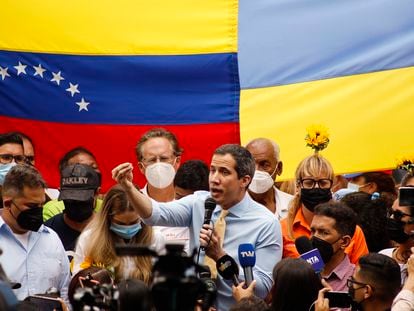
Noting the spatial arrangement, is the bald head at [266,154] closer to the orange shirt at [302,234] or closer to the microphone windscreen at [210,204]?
the orange shirt at [302,234]

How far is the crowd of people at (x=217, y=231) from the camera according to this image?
24.2ft

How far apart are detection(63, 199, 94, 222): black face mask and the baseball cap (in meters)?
0.04

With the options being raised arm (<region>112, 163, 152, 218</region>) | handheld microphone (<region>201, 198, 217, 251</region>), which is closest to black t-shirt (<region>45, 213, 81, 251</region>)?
raised arm (<region>112, 163, 152, 218</region>)

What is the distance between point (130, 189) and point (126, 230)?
0.74 meters

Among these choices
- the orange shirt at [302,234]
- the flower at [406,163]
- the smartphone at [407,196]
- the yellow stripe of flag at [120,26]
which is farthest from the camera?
the yellow stripe of flag at [120,26]

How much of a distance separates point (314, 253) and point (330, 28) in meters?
3.24

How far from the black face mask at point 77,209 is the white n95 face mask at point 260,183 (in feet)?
4.24

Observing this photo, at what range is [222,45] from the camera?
10.6 m

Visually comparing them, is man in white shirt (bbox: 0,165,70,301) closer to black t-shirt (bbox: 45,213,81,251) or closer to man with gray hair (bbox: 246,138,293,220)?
black t-shirt (bbox: 45,213,81,251)

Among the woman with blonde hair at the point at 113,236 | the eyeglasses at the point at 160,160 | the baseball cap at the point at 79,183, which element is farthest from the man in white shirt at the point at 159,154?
the woman with blonde hair at the point at 113,236

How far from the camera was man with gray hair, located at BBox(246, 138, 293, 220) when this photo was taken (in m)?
9.74

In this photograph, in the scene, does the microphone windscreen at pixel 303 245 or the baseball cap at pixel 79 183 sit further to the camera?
the baseball cap at pixel 79 183

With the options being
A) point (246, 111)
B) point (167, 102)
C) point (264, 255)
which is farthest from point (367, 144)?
point (264, 255)

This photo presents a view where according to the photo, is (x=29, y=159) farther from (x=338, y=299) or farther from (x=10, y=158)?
(x=338, y=299)
